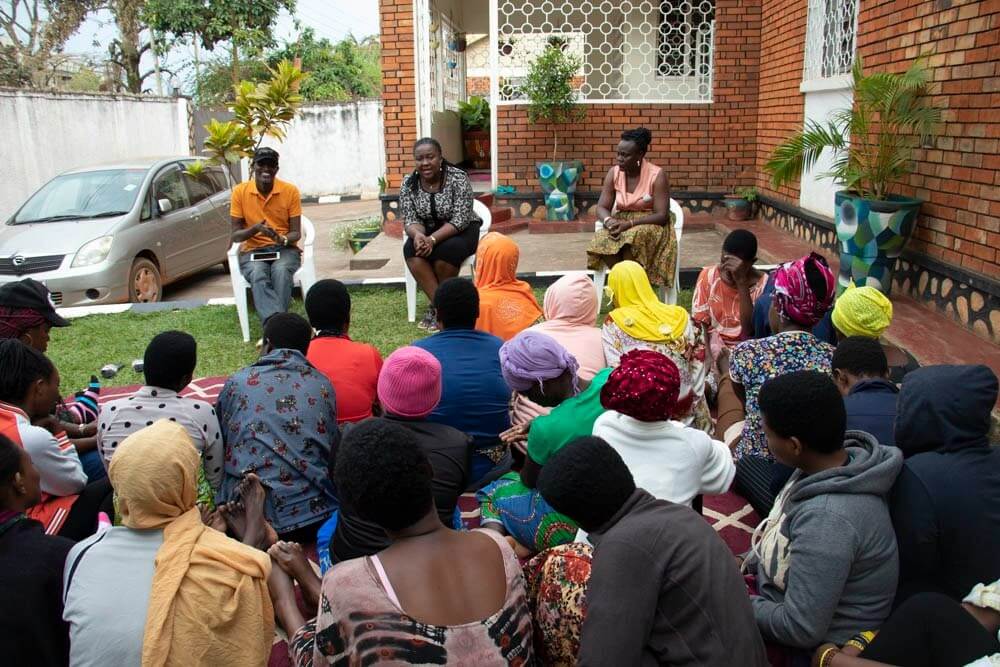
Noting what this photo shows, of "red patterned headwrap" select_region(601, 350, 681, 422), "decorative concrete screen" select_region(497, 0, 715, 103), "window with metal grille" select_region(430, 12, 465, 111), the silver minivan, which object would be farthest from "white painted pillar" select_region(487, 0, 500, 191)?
"red patterned headwrap" select_region(601, 350, 681, 422)

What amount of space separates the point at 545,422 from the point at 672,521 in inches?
45.9

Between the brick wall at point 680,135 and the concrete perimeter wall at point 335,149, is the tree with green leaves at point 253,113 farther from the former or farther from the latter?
the concrete perimeter wall at point 335,149

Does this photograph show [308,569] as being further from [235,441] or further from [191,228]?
[191,228]

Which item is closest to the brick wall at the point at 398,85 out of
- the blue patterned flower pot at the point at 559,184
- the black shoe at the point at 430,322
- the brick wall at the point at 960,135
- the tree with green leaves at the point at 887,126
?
the blue patterned flower pot at the point at 559,184

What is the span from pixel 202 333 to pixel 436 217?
7.06 feet

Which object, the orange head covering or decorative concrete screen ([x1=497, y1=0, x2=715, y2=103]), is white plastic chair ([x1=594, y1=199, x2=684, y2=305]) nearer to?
the orange head covering

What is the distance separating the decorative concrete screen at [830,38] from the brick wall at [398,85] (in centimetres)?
462

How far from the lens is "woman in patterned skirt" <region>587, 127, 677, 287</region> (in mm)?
6492

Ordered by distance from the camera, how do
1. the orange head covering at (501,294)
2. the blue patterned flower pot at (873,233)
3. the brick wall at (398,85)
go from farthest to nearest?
the brick wall at (398,85), the blue patterned flower pot at (873,233), the orange head covering at (501,294)

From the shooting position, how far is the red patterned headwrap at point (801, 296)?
13.0 feet

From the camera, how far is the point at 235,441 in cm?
321

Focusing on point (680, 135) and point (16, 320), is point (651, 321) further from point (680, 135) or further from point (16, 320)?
point (680, 135)

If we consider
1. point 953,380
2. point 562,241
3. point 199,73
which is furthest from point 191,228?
point 199,73

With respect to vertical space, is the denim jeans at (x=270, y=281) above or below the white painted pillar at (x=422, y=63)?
below
